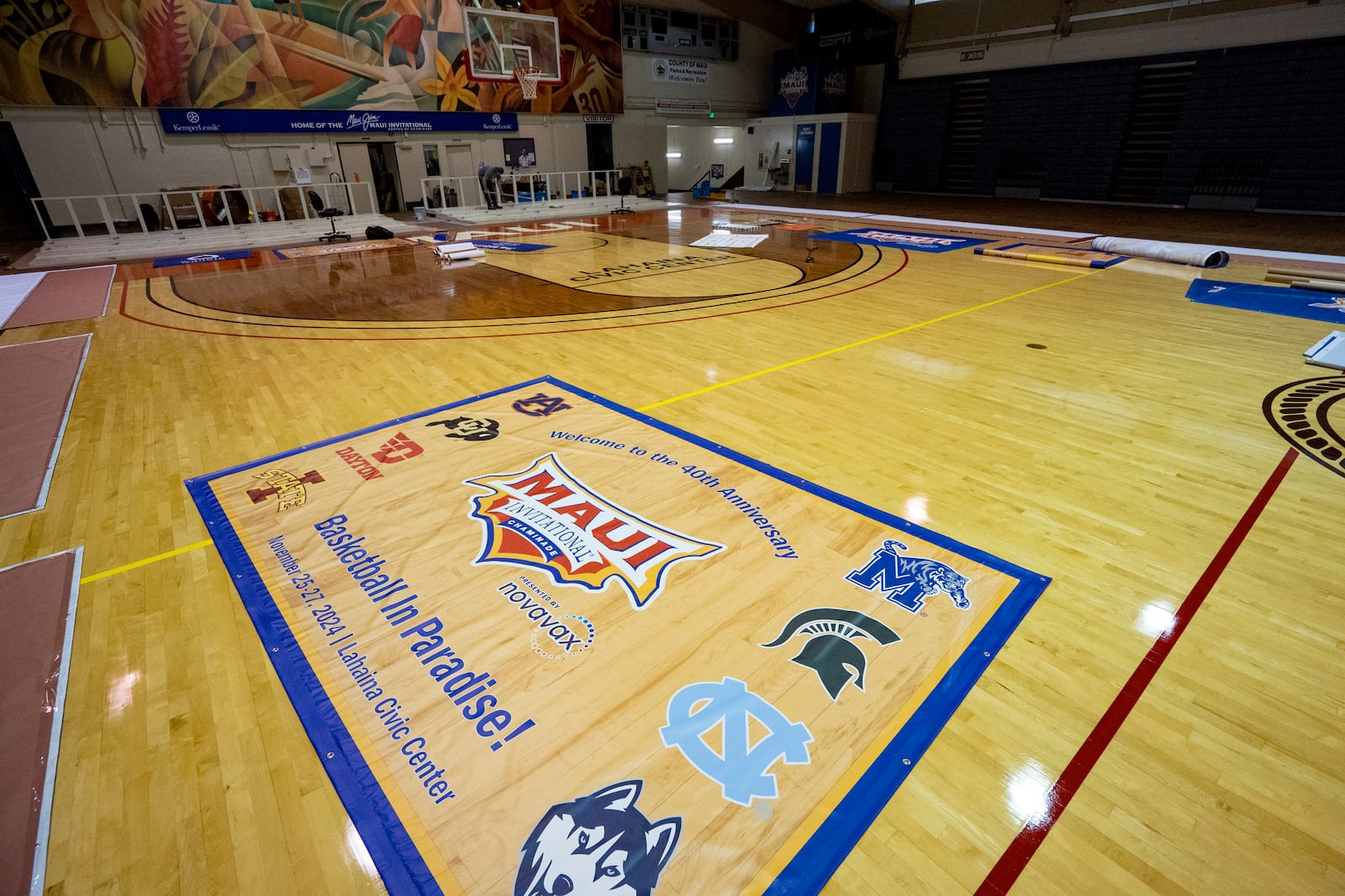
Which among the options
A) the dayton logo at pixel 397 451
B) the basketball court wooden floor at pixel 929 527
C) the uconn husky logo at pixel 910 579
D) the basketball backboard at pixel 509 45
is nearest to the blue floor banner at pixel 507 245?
the basketball court wooden floor at pixel 929 527

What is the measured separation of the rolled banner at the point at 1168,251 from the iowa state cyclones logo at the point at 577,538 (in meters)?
9.34

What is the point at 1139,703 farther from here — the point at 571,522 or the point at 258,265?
the point at 258,265

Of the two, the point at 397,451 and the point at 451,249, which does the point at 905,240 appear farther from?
the point at 397,451

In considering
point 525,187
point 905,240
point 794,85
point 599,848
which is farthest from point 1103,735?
point 794,85

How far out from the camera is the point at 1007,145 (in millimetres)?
17531

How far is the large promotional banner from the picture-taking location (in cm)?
168

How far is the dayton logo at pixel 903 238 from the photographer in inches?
426

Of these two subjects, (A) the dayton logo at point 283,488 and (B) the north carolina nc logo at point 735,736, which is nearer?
(B) the north carolina nc logo at point 735,736

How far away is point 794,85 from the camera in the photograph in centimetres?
2192

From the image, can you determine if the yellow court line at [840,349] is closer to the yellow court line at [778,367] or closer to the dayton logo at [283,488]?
the yellow court line at [778,367]

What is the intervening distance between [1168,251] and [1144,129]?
30.7 ft

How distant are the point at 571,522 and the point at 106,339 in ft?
19.7

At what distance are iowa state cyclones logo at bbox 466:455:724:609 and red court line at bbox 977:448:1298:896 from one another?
54.6 inches

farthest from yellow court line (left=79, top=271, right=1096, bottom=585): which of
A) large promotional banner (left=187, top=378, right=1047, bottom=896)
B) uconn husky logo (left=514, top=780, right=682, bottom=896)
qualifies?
uconn husky logo (left=514, top=780, right=682, bottom=896)
